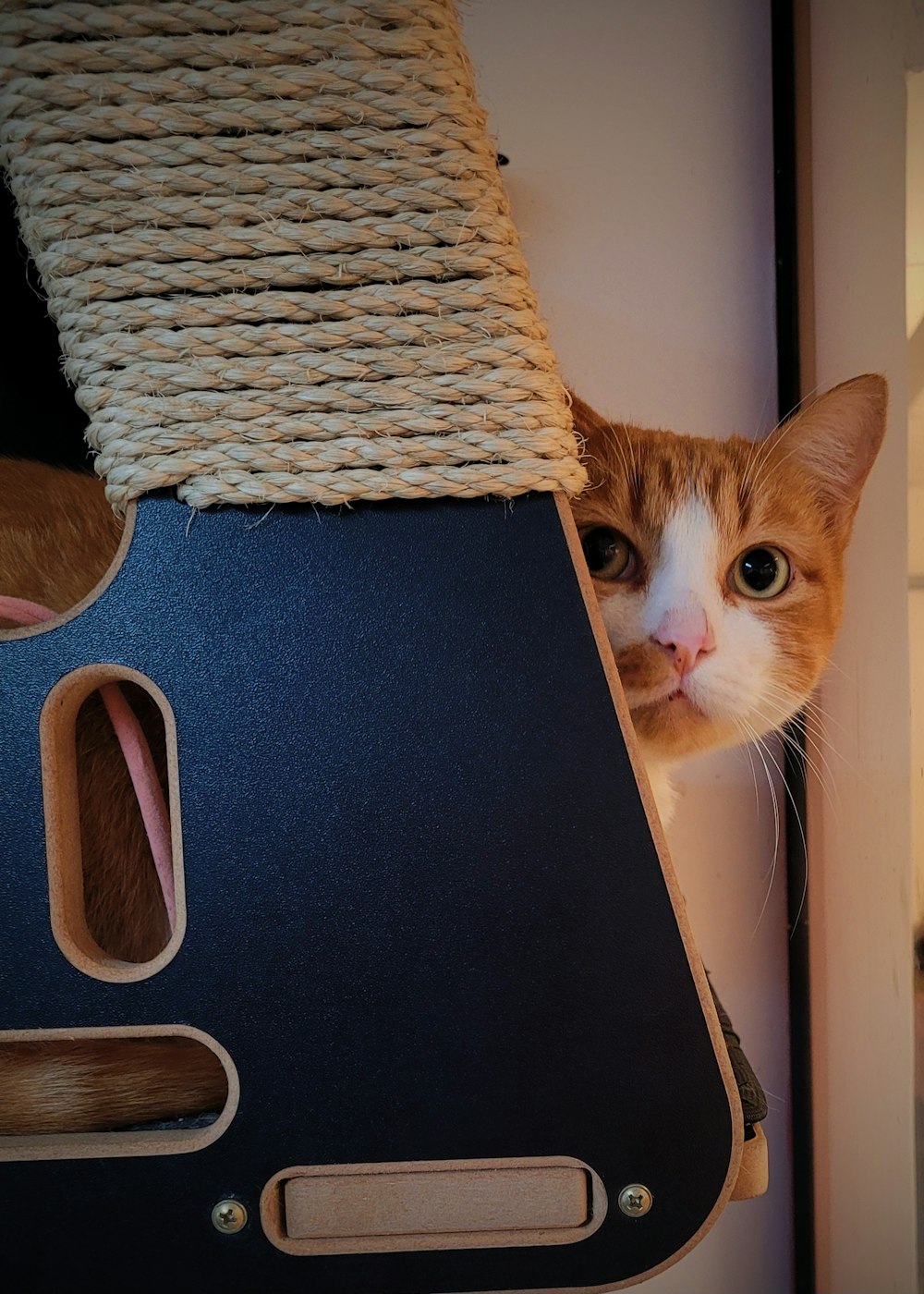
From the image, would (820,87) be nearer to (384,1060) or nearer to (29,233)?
(29,233)

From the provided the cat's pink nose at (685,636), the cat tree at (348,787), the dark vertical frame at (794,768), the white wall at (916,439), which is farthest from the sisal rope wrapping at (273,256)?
the dark vertical frame at (794,768)

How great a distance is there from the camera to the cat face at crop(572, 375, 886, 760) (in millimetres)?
779

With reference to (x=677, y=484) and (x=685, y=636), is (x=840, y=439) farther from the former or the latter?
(x=685, y=636)

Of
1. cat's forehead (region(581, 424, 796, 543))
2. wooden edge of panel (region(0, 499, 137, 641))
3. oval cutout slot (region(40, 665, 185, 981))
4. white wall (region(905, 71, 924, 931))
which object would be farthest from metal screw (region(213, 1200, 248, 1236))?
white wall (region(905, 71, 924, 931))

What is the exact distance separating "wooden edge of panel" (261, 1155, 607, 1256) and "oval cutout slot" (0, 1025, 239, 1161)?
0.08 metres

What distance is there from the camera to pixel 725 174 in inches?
45.6

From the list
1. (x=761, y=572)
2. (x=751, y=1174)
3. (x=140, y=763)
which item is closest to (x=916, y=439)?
(x=761, y=572)

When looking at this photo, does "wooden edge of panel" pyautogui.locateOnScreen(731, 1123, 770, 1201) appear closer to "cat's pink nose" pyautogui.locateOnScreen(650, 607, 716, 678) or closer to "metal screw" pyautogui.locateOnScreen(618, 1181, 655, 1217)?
"metal screw" pyautogui.locateOnScreen(618, 1181, 655, 1217)

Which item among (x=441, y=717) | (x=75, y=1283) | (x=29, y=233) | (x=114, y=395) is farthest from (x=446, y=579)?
(x=75, y=1283)

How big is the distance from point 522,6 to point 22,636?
3.67 ft

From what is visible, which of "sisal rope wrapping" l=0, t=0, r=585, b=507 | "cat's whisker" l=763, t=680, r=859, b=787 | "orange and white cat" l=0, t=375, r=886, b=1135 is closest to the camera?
"sisal rope wrapping" l=0, t=0, r=585, b=507

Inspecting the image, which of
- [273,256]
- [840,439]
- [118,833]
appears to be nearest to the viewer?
[273,256]

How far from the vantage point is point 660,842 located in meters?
0.54

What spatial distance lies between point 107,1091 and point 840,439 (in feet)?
3.01
